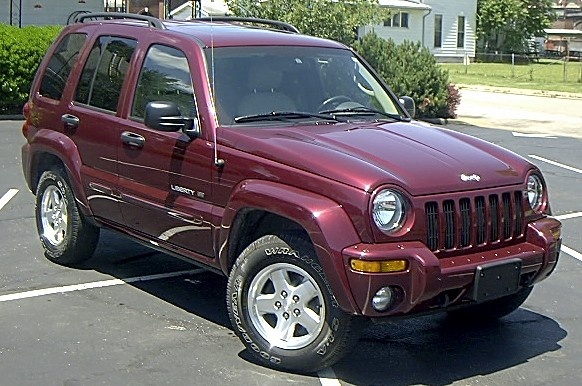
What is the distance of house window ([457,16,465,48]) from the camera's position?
5359cm

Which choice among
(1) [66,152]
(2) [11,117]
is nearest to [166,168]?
(1) [66,152]

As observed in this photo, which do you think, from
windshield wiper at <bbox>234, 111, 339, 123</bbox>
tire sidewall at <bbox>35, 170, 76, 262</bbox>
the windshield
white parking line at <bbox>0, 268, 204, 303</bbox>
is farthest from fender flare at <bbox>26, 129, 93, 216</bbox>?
windshield wiper at <bbox>234, 111, 339, 123</bbox>

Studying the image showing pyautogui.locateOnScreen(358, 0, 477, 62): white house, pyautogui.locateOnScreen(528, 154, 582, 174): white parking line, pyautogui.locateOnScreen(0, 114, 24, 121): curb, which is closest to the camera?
pyautogui.locateOnScreen(528, 154, 582, 174): white parking line

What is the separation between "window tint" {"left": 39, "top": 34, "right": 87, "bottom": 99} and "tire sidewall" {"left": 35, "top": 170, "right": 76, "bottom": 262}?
25.3 inches

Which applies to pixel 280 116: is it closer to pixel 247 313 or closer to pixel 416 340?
pixel 247 313

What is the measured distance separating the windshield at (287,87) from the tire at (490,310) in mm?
1446

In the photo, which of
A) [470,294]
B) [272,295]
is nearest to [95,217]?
[272,295]

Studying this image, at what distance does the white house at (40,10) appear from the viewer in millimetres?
26203

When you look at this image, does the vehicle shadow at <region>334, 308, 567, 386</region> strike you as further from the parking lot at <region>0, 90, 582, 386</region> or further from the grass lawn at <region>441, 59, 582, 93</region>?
the grass lawn at <region>441, 59, 582, 93</region>

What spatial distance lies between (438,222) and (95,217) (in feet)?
9.73

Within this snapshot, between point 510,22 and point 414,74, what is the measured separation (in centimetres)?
3946

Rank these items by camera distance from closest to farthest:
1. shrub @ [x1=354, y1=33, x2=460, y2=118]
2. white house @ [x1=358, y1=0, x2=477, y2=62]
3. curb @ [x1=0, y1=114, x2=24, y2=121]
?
curb @ [x1=0, y1=114, x2=24, y2=121]
shrub @ [x1=354, y1=33, x2=460, y2=118]
white house @ [x1=358, y1=0, x2=477, y2=62]

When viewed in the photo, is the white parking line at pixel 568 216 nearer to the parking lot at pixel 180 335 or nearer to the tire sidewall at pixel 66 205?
the parking lot at pixel 180 335

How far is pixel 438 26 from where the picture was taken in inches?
2066
